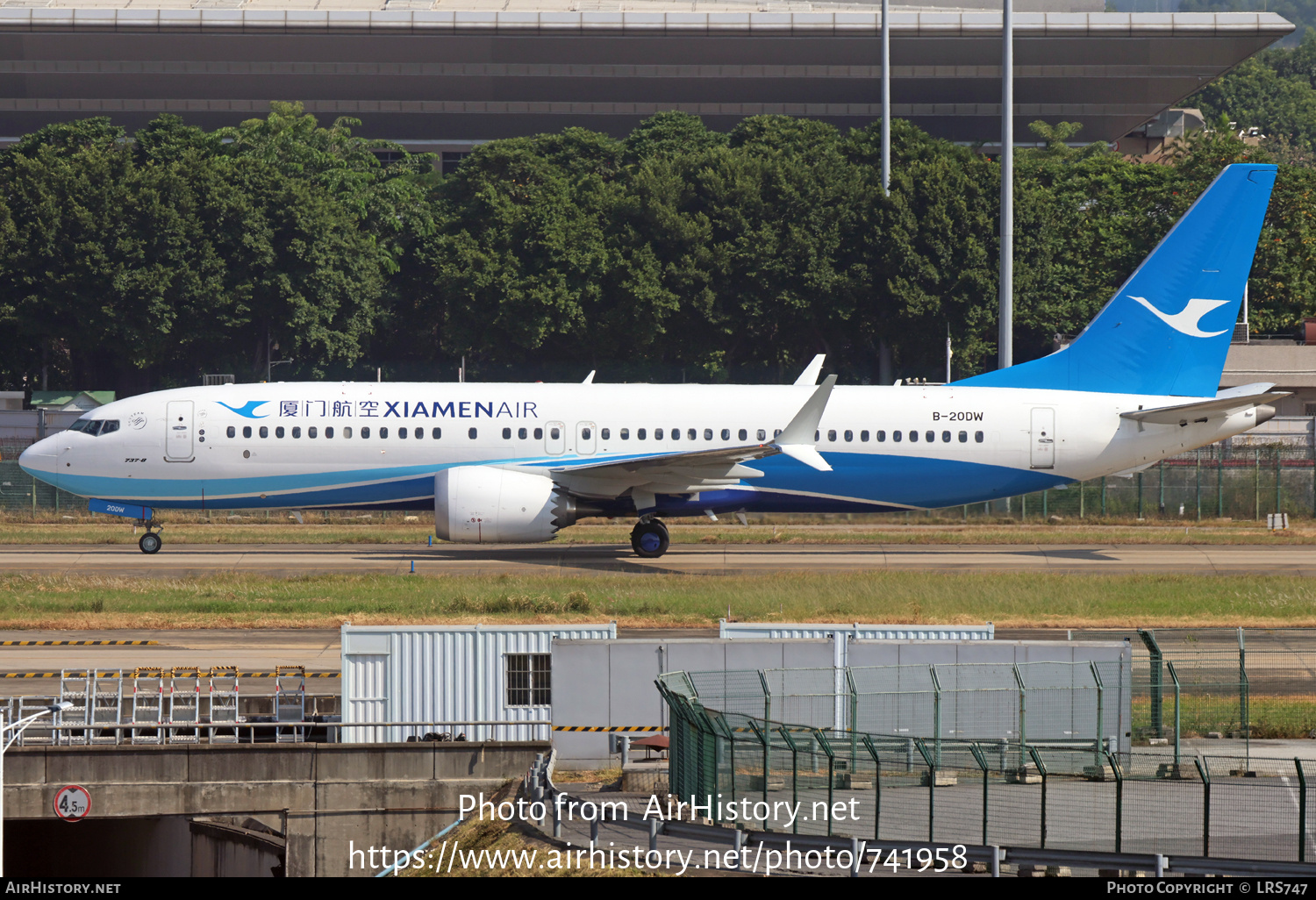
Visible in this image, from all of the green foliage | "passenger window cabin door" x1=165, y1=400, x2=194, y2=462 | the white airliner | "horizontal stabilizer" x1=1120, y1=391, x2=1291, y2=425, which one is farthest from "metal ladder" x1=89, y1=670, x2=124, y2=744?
the green foliage

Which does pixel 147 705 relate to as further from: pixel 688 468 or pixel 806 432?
pixel 806 432

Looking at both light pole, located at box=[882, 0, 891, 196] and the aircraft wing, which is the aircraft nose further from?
A: light pole, located at box=[882, 0, 891, 196]

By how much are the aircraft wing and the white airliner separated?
7 centimetres

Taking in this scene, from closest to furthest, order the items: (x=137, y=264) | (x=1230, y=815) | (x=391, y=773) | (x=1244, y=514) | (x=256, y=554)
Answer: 1. (x=1230, y=815)
2. (x=391, y=773)
3. (x=256, y=554)
4. (x=1244, y=514)
5. (x=137, y=264)

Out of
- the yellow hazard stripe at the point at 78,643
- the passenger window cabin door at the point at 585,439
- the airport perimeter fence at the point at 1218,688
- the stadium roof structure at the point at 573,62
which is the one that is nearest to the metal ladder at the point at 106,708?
the yellow hazard stripe at the point at 78,643

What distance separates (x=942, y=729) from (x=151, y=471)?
27.0 m

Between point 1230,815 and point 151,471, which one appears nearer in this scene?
point 1230,815

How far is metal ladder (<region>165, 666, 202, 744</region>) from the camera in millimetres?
23803

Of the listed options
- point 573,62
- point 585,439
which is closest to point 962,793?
point 585,439

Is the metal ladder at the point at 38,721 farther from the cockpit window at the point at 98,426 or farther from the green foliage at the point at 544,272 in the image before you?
the green foliage at the point at 544,272

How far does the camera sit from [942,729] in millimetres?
21688

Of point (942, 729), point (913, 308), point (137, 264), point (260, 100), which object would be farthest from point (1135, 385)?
point (260, 100)

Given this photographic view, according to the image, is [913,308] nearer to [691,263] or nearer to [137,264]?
[691,263]

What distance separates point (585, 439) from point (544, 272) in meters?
43.7
